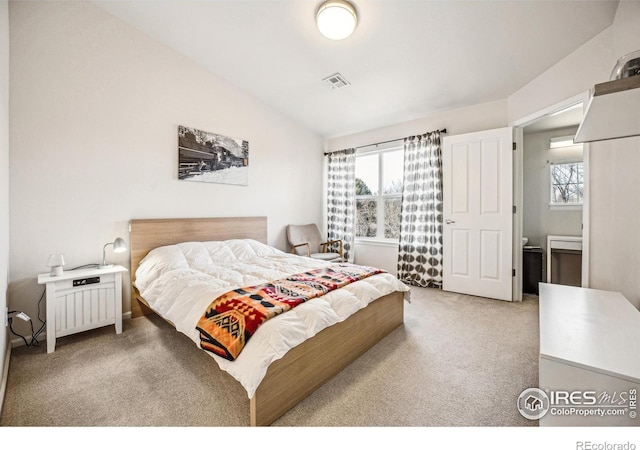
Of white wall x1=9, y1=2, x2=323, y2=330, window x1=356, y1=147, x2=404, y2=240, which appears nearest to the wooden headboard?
white wall x1=9, y1=2, x2=323, y2=330

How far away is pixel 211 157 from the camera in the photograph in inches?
140

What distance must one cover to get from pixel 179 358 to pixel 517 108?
14.4 ft

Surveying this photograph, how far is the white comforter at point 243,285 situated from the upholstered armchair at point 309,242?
948 mm

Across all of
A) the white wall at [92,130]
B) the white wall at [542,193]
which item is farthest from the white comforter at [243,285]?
the white wall at [542,193]

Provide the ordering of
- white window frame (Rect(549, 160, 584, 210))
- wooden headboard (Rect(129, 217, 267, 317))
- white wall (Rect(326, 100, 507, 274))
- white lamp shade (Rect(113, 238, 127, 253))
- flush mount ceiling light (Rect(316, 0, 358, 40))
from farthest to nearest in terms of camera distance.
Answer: white window frame (Rect(549, 160, 584, 210))
white wall (Rect(326, 100, 507, 274))
wooden headboard (Rect(129, 217, 267, 317))
white lamp shade (Rect(113, 238, 127, 253))
flush mount ceiling light (Rect(316, 0, 358, 40))

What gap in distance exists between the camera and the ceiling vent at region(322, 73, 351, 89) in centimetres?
338

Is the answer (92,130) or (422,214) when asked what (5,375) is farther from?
(422,214)

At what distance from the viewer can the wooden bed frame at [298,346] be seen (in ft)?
4.75

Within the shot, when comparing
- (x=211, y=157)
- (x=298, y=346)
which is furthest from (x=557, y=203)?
(x=211, y=157)

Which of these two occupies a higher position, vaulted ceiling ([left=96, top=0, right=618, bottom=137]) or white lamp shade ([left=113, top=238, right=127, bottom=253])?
vaulted ceiling ([left=96, top=0, right=618, bottom=137])

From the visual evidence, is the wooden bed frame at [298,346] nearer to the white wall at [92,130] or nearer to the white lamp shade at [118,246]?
the white wall at [92,130]

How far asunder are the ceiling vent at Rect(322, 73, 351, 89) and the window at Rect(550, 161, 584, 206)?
330 cm

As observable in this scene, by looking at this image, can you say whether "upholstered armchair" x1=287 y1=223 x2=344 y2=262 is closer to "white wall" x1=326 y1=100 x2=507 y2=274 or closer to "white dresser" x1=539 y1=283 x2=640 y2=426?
"white wall" x1=326 y1=100 x2=507 y2=274

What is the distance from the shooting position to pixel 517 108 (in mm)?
3281
